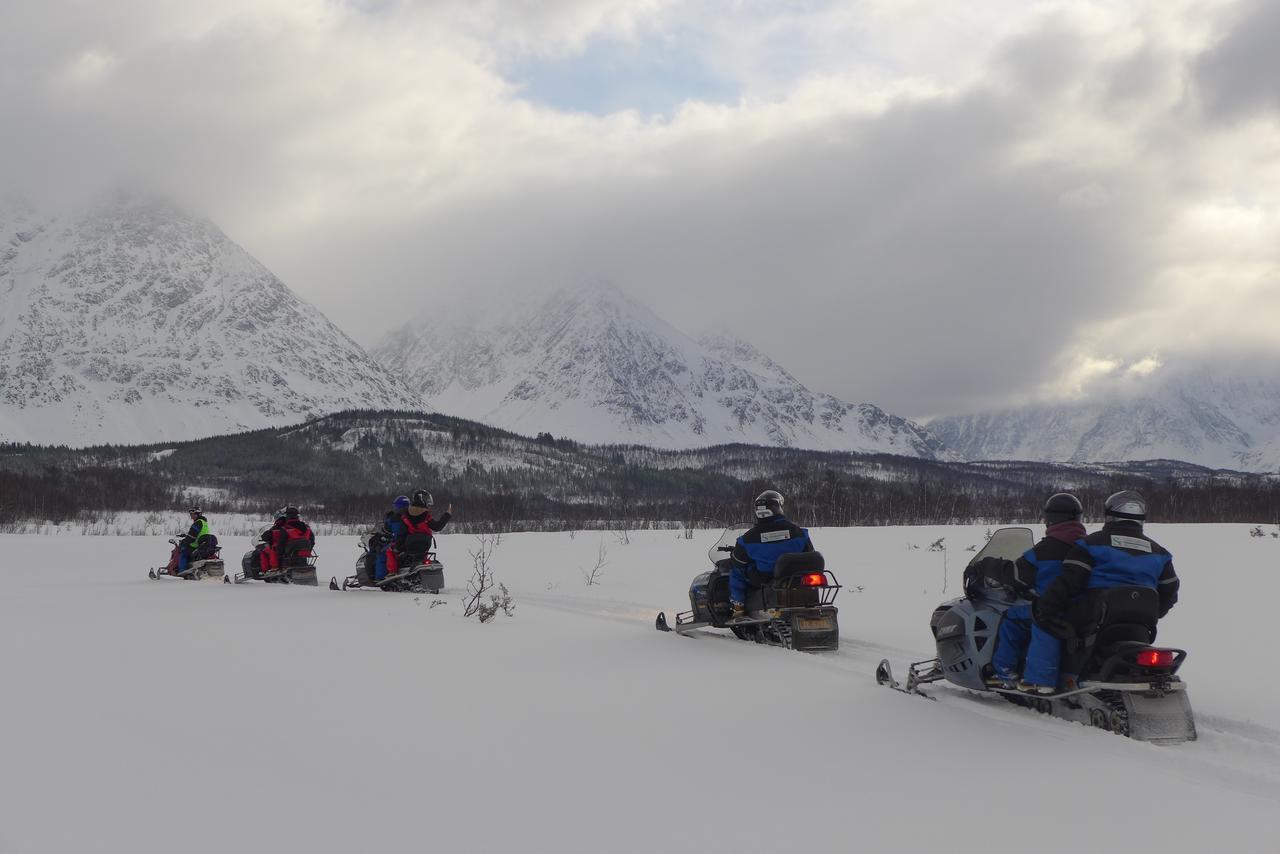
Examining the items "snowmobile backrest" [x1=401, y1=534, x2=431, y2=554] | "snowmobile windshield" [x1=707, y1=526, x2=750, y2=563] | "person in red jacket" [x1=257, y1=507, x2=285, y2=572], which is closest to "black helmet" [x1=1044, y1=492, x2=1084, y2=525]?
"snowmobile windshield" [x1=707, y1=526, x2=750, y2=563]

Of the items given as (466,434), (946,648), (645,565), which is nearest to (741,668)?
(946,648)

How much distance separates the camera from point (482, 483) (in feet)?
501

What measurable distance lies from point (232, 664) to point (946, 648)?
6.30m

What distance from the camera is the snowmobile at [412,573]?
17.6m

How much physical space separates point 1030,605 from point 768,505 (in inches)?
153

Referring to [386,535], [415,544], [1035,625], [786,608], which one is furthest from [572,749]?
[386,535]

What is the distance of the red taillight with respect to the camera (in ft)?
19.4

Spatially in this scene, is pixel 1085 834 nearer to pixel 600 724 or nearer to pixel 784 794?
pixel 784 794

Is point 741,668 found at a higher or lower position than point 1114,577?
lower

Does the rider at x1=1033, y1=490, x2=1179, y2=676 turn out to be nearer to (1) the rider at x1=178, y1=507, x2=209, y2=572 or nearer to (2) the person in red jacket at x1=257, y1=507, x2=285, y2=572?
(2) the person in red jacket at x1=257, y1=507, x2=285, y2=572

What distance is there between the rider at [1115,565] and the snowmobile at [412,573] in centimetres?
1305

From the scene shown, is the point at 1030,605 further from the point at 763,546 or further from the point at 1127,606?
the point at 763,546

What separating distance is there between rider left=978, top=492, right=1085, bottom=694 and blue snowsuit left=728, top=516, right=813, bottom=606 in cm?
325

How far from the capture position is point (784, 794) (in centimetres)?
479
